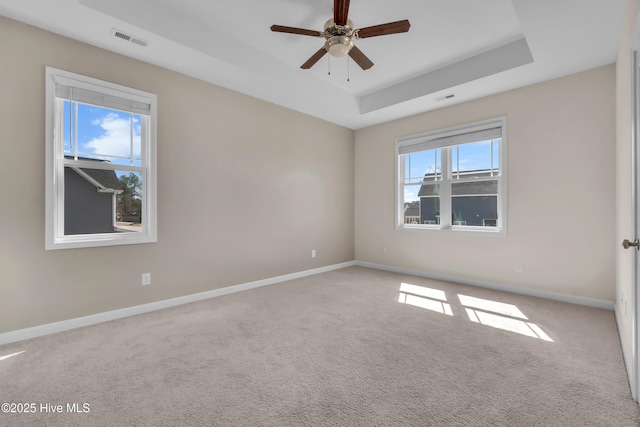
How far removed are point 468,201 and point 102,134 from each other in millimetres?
4670

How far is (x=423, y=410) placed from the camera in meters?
1.52

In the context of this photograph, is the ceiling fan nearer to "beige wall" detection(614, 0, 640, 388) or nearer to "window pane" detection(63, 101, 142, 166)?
"beige wall" detection(614, 0, 640, 388)

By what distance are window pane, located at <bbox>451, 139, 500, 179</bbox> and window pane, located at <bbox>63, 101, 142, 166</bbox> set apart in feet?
13.9

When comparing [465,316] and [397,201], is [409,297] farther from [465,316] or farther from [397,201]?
[397,201]

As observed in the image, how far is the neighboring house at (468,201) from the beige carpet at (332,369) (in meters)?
1.38

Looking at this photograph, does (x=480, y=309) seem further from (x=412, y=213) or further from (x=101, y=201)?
(x=101, y=201)

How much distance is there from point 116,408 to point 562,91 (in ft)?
16.3

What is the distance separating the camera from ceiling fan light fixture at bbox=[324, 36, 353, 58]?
2.41m

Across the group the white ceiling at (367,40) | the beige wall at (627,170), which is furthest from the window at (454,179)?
the beige wall at (627,170)

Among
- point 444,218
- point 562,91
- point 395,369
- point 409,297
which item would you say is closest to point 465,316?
point 409,297

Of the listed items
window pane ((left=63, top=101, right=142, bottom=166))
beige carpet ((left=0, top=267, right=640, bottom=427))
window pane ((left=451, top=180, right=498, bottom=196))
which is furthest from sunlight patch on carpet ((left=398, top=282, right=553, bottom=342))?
window pane ((left=63, top=101, right=142, bottom=166))

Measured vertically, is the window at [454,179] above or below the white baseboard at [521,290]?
above

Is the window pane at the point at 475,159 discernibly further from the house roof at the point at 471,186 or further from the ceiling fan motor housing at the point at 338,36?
the ceiling fan motor housing at the point at 338,36

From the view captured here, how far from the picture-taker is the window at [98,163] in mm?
2553
